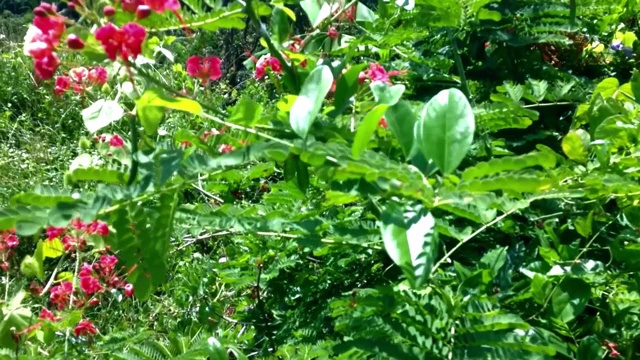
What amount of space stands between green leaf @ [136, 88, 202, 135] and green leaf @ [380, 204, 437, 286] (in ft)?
0.76

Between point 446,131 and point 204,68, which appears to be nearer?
point 446,131

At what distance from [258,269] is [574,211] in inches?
27.2

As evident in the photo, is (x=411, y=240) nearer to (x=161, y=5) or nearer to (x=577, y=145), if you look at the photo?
(x=161, y=5)

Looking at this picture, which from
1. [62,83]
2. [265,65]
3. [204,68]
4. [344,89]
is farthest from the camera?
[265,65]

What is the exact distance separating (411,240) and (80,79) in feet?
2.86

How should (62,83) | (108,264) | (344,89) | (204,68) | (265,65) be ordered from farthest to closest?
1. (108,264)
2. (265,65)
3. (62,83)
4. (204,68)
5. (344,89)

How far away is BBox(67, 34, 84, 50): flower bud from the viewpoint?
79 cm

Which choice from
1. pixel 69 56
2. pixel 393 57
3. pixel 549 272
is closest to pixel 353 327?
pixel 549 272

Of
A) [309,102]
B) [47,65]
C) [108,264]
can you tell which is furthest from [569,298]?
[108,264]

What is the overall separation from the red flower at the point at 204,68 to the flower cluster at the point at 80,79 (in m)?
0.27

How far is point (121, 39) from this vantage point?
2.57 feet

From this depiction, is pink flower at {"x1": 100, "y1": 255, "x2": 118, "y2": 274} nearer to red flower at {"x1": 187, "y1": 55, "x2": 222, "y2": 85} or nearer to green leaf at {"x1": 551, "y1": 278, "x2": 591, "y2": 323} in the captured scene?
red flower at {"x1": 187, "y1": 55, "x2": 222, "y2": 85}

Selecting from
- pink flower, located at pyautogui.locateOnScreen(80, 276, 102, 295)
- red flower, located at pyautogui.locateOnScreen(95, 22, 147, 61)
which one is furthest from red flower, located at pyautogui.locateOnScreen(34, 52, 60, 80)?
pink flower, located at pyautogui.locateOnScreen(80, 276, 102, 295)

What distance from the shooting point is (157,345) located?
1.53m
